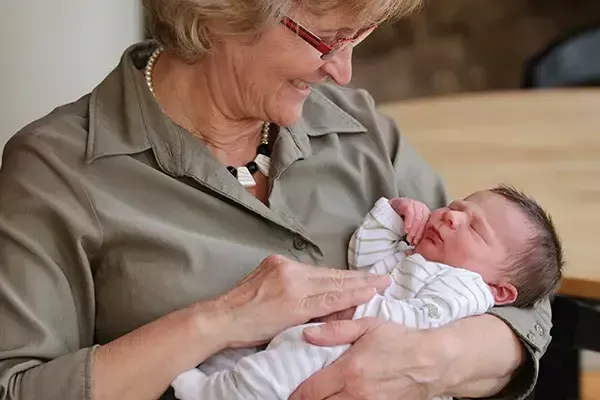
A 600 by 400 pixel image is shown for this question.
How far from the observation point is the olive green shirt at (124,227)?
1239 mm

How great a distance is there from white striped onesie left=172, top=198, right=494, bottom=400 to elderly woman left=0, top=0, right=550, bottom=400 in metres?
0.02

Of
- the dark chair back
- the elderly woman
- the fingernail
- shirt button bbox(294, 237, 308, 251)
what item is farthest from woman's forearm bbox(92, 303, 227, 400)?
the dark chair back

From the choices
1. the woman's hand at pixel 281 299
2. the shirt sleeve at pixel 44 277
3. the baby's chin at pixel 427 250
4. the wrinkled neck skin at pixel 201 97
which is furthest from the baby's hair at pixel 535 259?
the shirt sleeve at pixel 44 277

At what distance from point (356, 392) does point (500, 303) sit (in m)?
0.32

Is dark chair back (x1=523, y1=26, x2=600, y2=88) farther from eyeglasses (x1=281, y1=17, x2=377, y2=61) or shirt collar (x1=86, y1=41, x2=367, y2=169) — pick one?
shirt collar (x1=86, y1=41, x2=367, y2=169)

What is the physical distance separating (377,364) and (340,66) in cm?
45

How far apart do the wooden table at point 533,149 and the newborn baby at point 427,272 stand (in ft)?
0.61

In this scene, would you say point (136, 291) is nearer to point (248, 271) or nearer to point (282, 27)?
point (248, 271)

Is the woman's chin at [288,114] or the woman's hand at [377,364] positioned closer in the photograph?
the woman's hand at [377,364]

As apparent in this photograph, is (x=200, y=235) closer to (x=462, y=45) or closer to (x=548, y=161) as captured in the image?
(x=548, y=161)

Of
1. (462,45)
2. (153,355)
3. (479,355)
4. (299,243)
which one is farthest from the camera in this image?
(462,45)

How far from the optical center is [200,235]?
→ 1381mm

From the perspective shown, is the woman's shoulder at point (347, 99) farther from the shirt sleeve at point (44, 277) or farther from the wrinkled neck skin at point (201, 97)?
the shirt sleeve at point (44, 277)

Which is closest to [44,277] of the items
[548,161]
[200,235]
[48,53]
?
[200,235]
